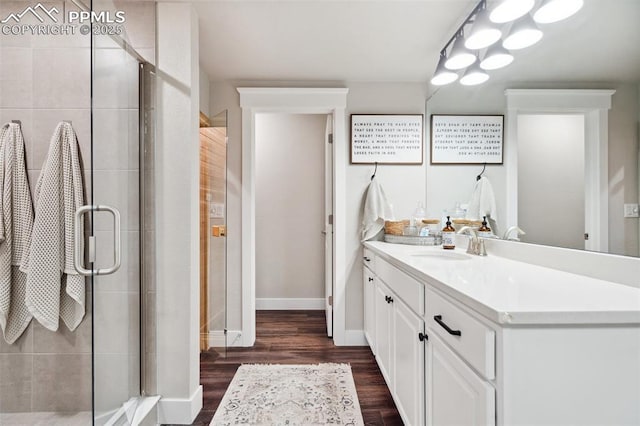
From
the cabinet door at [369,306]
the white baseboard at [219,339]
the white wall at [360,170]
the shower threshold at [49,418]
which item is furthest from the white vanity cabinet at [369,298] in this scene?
the shower threshold at [49,418]

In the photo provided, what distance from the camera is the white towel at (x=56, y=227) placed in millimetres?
1618

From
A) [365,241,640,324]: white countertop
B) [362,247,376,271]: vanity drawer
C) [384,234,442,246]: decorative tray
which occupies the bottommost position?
[362,247,376,271]: vanity drawer

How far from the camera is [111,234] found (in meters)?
1.63

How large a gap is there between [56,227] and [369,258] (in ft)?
6.60

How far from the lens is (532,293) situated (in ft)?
3.29

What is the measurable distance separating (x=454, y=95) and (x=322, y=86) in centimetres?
110

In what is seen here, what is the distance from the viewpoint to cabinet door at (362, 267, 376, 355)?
2467mm

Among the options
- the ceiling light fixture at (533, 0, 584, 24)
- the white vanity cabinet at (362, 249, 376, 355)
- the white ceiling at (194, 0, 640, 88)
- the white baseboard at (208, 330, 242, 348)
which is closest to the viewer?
the white ceiling at (194, 0, 640, 88)

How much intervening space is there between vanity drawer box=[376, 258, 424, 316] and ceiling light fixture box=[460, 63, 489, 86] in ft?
4.13

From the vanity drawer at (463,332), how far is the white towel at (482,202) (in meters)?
1.00

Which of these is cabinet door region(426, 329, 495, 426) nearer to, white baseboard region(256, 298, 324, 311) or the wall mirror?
the wall mirror

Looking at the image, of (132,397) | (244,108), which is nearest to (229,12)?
(244,108)

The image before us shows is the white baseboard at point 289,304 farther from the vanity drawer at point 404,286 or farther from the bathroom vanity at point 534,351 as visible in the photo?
the bathroom vanity at point 534,351

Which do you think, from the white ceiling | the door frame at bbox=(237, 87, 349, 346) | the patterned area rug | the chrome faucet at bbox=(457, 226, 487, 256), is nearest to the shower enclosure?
the patterned area rug
